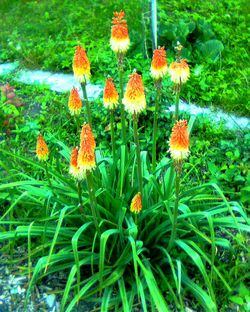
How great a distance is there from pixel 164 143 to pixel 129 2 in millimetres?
3003

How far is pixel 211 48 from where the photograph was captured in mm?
5234

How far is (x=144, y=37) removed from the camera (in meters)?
5.10

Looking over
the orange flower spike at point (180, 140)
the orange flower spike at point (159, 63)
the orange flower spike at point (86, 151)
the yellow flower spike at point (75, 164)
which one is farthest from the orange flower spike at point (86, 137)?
the orange flower spike at point (159, 63)

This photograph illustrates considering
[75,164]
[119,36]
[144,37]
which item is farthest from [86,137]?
[144,37]

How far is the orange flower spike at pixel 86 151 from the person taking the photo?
7.23ft

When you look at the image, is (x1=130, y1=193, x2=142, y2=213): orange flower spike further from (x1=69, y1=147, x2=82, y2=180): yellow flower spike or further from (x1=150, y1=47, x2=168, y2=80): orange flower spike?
(x1=150, y1=47, x2=168, y2=80): orange flower spike

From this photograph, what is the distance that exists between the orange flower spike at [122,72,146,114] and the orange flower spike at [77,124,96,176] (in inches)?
8.6

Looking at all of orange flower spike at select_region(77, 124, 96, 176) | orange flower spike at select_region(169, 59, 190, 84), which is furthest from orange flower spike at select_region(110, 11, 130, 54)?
orange flower spike at select_region(77, 124, 96, 176)

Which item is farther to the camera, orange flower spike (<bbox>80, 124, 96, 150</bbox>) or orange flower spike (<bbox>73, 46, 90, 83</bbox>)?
orange flower spike (<bbox>73, 46, 90, 83</bbox>)

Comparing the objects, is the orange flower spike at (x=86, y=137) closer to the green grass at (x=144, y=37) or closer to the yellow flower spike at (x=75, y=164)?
the yellow flower spike at (x=75, y=164)

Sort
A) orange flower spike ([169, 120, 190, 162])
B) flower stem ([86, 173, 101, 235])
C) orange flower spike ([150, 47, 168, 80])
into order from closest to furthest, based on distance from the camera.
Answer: orange flower spike ([169, 120, 190, 162]), flower stem ([86, 173, 101, 235]), orange flower spike ([150, 47, 168, 80])

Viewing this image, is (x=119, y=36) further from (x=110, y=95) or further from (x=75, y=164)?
(x=75, y=164)

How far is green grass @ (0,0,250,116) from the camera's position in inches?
190

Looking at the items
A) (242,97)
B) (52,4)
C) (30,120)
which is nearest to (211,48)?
(242,97)
